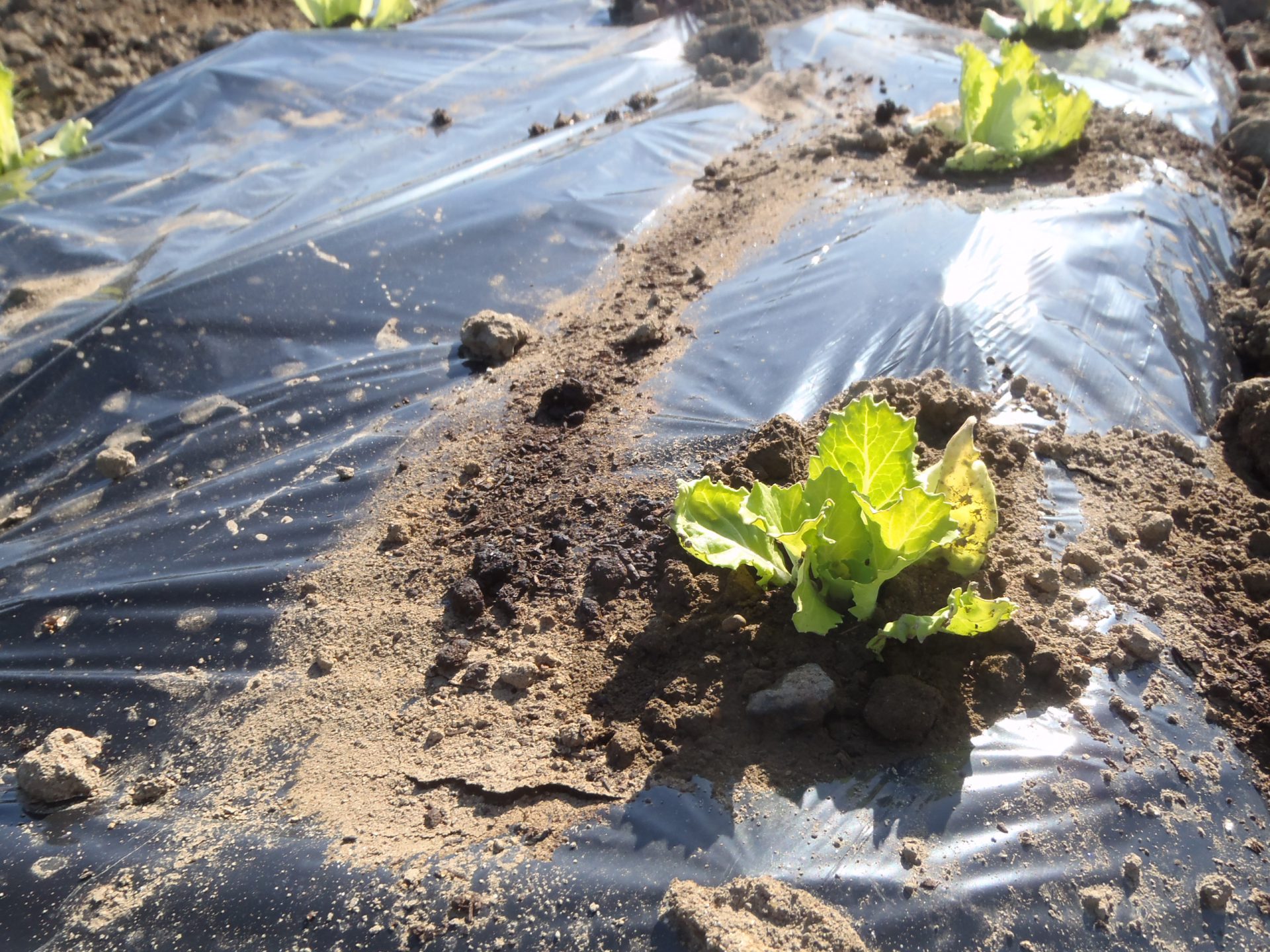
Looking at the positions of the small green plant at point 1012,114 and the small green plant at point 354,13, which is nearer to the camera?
the small green plant at point 1012,114

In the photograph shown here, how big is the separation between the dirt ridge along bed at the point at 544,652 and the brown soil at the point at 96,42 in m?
3.90

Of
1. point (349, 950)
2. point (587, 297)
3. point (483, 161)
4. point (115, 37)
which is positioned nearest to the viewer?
point (349, 950)

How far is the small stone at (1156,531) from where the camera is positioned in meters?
2.10

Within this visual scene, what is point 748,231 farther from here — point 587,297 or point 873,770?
point 873,770

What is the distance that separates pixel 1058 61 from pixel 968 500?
3.89m

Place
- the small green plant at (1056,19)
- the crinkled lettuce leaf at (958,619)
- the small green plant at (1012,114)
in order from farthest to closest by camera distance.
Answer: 1. the small green plant at (1056,19)
2. the small green plant at (1012,114)
3. the crinkled lettuce leaf at (958,619)

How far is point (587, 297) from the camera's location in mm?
3105

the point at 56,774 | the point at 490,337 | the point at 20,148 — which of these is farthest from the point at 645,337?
the point at 20,148

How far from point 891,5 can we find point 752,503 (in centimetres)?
479

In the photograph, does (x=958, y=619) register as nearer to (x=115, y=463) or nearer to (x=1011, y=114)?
(x=115, y=463)

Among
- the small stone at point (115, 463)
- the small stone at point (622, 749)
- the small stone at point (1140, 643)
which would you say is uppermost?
the small stone at point (115, 463)

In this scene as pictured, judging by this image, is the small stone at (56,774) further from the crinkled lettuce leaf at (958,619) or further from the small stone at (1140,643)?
the small stone at (1140,643)

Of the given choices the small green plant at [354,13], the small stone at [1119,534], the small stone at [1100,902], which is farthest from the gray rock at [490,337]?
the small green plant at [354,13]

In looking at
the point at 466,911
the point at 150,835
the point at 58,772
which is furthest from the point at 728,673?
the point at 58,772
